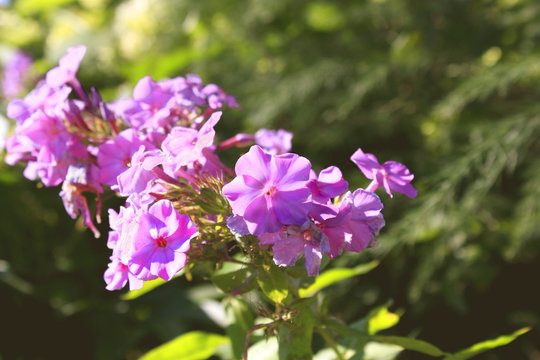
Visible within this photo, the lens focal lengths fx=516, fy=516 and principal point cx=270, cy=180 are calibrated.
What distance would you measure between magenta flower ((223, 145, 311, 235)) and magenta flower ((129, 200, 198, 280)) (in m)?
0.06

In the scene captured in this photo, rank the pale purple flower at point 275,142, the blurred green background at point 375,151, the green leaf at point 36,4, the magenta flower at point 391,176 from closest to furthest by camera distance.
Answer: the magenta flower at point 391,176 < the pale purple flower at point 275,142 < the blurred green background at point 375,151 < the green leaf at point 36,4

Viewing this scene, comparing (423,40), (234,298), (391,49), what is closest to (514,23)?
(423,40)

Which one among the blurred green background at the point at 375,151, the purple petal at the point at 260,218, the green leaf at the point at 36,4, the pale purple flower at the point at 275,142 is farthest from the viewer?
the green leaf at the point at 36,4

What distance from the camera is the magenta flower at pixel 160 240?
425 mm

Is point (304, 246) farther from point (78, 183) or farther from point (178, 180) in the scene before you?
point (78, 183)

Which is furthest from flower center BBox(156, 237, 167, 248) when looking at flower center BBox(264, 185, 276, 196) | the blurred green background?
the blurred green background

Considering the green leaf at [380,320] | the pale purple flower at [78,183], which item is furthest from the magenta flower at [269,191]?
the green leaf at [380,320]

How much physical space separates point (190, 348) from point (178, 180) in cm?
32

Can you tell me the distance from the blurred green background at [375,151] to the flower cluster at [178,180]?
0.56 m

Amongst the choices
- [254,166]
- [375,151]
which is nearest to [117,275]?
[254,166]

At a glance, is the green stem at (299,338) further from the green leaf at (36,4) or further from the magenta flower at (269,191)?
the green leaf at (36,4)

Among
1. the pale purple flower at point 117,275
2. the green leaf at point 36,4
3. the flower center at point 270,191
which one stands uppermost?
the flower center at point 270,191

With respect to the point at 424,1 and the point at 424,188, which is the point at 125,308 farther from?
the point at 424,1

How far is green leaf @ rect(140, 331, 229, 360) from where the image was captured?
71 centimetres
